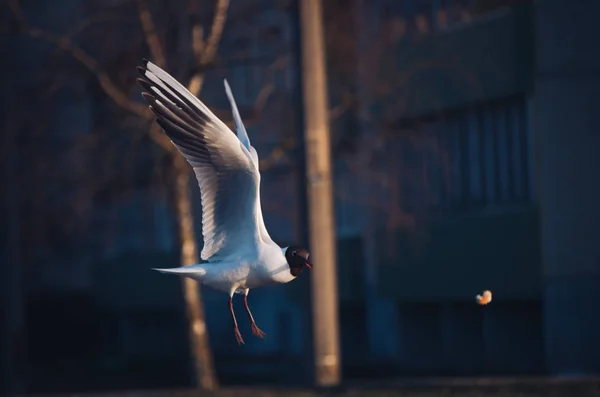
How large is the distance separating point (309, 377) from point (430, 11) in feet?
25.0

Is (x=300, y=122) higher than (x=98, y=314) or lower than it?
higher

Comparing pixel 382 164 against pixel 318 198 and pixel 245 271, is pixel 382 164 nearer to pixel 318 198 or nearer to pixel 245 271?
pixel 318 198

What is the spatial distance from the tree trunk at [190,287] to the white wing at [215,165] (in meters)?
6.70

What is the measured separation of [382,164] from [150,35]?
5.31 meters

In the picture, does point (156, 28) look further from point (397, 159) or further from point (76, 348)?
point (76, 348)

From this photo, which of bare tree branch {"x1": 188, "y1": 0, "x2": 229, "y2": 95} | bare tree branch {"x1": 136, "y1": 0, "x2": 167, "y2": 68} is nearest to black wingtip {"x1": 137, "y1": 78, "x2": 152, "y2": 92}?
bare tree branch {"x1": 188, "y1": 0, "x2": 229, "y2": 95}

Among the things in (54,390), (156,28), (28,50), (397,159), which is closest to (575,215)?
(397,159)

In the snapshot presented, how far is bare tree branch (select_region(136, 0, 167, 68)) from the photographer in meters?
13.6

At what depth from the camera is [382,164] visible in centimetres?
1792

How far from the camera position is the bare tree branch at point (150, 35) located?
44.6 feet

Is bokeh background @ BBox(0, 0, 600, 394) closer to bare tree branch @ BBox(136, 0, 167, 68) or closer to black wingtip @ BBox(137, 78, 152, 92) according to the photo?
bare tree branch @ BBox(136, 0, 167, 68)

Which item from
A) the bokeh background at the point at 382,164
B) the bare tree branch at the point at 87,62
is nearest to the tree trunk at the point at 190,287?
the bokeh background at the point at 382,164

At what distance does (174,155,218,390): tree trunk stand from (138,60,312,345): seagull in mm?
6717

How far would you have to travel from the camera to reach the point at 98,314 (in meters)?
26.2
